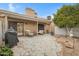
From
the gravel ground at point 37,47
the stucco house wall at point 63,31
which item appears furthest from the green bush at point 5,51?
the stucco house wall at point 63,31

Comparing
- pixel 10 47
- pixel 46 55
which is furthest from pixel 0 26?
pixel 46 55

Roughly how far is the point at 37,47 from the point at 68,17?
0.55 metres

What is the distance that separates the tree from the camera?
243 cm

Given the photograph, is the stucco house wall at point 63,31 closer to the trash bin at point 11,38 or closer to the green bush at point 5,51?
the trash bin at point 11,38

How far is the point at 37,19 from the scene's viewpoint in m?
2.54

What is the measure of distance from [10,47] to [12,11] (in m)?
0.46

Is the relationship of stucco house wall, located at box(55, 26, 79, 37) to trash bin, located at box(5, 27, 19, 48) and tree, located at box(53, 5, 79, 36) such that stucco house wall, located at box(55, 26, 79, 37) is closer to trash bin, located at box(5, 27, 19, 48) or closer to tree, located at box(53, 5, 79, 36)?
→ tree, located at box(53, 5, 79, 36)

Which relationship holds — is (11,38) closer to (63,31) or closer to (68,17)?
(63,31)

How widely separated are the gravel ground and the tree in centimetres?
22

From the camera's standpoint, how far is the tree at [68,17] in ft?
7.98

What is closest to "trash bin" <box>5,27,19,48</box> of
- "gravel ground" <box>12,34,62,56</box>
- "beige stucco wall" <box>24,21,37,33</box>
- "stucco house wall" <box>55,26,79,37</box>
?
"gravel ground" <box>12,34,62,56</box>

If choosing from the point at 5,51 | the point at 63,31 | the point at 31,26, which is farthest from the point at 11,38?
the point at 63,31

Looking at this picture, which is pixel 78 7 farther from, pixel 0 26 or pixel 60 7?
pixel 0 26

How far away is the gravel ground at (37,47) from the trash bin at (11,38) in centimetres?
5
